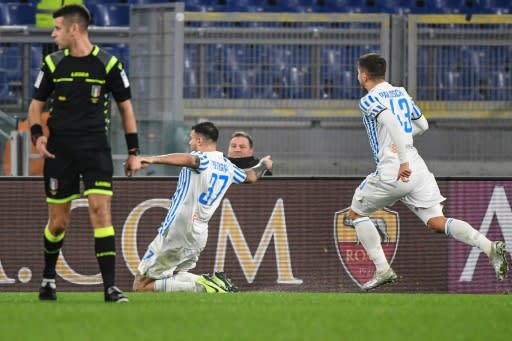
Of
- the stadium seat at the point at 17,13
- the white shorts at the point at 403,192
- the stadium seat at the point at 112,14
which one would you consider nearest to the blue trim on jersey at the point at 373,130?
the white shorts at the point at 403,192

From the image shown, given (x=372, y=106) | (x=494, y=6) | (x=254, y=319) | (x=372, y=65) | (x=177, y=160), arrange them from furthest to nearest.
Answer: (x=494, y=6), (x=372, y=65), (x=372, y=106), (x=177, y=160), (x=254, y=319)

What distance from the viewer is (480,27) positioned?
14.5m

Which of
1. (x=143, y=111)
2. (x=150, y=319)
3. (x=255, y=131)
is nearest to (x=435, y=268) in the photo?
(x=255, y=131)

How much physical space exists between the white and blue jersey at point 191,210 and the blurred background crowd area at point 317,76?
111 inches

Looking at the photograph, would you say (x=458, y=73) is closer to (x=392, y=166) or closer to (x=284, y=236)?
(x=284, y=236)

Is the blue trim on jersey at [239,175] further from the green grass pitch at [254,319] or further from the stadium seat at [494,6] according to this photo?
the stadium seat at [494,6]

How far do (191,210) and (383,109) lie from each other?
2.05 metres

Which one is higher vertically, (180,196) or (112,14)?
(112,14)

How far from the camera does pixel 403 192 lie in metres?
10.7

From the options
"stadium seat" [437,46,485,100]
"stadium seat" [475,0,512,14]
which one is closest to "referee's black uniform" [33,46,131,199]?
"stadium seat" [437,46,485,100]

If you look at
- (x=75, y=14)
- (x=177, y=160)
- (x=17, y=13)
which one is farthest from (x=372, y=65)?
(x=17, y=13)

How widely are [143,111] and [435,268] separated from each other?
Answer: 3543mm

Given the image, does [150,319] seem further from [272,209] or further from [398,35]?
[398,35]

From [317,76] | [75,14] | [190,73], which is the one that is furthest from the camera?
[317,76]
